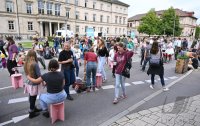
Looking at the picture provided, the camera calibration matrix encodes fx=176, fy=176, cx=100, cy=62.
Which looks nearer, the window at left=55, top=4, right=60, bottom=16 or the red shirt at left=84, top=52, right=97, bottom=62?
the red shirt at left=84, top=52, right=97, bottom=62

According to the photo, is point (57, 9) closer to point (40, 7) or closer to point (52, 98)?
point (40, 7)

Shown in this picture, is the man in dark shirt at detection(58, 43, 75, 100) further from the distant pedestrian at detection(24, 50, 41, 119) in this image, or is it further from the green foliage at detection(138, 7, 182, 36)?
the green foliage at detection(138, 7, 182, 36)

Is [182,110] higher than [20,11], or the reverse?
[20,11]

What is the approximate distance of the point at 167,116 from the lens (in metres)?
4.71

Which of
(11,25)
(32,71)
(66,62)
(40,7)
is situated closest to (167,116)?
(66,62)

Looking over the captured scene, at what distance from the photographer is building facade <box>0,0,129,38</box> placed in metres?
40.3

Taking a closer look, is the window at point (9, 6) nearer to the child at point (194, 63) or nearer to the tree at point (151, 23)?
the child at point (194, 63)

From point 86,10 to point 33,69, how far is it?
2137 inches

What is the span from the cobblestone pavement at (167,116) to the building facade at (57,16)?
4185cm

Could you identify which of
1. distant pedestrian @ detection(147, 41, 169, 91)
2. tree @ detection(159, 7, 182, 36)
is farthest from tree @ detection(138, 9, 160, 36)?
distant pedestrian @ detection(147, 41, 169, 91)

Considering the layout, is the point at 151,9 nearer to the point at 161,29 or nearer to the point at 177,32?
the point at 161,29

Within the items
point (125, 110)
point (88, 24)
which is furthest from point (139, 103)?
point (88, 24)

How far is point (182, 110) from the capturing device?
16.7 ft

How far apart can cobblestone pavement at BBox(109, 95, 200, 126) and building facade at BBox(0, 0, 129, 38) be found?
4185 cm
